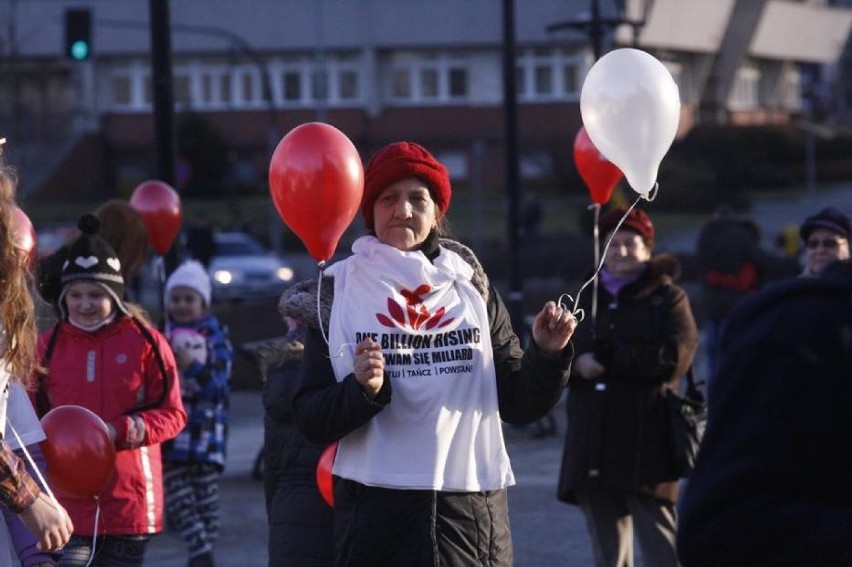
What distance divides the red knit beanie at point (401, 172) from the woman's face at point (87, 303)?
1.57 metres

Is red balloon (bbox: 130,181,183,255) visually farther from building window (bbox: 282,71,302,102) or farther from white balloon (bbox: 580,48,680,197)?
building window (bbox: 282,71,302,102)

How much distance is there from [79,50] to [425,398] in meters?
11.1

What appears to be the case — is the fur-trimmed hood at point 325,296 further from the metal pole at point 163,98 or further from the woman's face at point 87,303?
the metal pole at point 163,98

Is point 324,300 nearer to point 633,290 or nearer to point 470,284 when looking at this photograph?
point 470,284

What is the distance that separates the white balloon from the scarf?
55.8 inches

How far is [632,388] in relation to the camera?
6.76 meters

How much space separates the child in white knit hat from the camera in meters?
7.96

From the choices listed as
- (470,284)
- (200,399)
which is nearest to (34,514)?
(470,284)

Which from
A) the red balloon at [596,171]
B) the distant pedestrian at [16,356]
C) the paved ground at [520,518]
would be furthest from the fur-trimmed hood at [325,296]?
the paved ground at [520,518]

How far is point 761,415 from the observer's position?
2.48 metres

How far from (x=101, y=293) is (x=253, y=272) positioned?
2620cm

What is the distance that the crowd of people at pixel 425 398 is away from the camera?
251 cm

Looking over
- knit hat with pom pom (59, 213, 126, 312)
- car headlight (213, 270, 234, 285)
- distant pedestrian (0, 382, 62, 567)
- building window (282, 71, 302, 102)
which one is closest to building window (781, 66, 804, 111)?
building window (282, 71, 302, 102)

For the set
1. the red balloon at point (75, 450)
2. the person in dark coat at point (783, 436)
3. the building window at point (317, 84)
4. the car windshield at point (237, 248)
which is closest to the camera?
the person in dark coat at point (783, 436)
